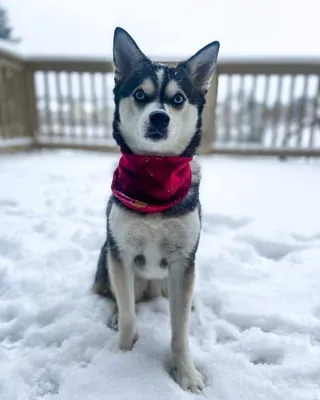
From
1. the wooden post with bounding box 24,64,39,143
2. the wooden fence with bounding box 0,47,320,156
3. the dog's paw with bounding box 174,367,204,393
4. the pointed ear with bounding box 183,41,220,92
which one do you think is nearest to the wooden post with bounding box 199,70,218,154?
the wooden fence with bounding box 0,47,320,156

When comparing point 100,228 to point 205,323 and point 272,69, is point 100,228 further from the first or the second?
point 272,69

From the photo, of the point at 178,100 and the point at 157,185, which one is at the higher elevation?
the point at 178,100

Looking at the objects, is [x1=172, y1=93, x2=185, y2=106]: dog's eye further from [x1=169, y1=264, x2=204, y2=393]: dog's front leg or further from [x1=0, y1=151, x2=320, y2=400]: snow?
[x1=0, y1=151, x2=320, y2=400]: snow

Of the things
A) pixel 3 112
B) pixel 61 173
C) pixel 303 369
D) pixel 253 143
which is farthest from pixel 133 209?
pixel 253 143

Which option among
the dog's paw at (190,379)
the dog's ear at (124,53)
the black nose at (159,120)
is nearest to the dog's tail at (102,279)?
the dog's paw at (190,379)

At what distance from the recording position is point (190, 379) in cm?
121

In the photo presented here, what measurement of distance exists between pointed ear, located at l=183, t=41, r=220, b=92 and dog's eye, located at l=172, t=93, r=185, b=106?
0.14 m

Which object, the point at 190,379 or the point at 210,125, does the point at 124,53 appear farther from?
the point at 210,125

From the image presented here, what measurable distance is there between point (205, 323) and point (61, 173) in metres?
3.18

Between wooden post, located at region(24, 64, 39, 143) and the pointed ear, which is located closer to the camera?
the pointed ear

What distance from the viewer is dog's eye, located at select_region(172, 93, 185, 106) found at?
134 cm

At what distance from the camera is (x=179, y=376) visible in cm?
124

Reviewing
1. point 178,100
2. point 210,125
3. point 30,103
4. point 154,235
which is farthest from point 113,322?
point 30,103

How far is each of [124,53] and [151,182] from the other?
557 millimetres
